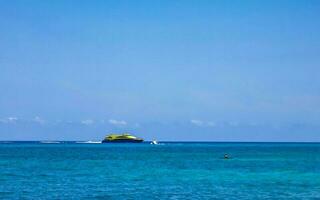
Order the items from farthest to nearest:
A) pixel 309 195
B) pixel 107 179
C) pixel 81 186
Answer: pixel 107 179
pixel 81 186
pixel 309 195

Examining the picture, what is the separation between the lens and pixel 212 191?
161ft

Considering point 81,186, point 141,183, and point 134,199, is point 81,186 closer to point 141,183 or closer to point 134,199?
point 141,183

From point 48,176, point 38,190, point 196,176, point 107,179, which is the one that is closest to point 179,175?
point 196,176

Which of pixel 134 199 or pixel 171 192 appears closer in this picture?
pixel 134 199

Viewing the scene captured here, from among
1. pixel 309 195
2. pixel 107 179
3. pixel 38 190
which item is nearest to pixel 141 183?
pixel 107 179

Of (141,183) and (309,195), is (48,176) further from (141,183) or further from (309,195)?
(309,195)

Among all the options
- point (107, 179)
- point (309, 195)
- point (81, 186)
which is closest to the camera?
point (309, 195)

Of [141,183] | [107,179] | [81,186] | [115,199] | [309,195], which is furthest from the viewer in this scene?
[107,179]

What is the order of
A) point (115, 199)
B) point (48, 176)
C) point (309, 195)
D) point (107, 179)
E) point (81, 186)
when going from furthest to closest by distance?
1. point (48, 176)
2. point (107, 179)
3. point (81, 186)
4. point (309, 195)
5. point (115, 199)

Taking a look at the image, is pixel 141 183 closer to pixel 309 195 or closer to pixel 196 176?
pixel 196 176

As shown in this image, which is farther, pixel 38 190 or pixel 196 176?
pixel 196 176

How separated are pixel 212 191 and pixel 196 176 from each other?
16435mm

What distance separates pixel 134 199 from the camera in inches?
1737

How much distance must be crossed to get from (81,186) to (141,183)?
6.46m
